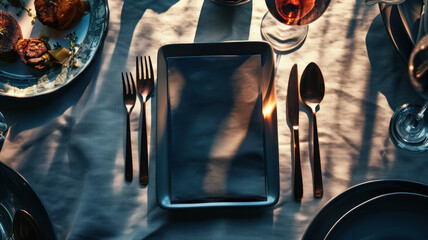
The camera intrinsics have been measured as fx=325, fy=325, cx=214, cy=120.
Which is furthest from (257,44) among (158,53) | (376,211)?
(376,211)

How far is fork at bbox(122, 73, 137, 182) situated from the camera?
59 cm

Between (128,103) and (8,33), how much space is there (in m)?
0.26

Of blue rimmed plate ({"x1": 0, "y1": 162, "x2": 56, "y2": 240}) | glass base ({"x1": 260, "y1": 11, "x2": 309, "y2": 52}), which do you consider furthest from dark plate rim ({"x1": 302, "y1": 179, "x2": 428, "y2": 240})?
blue rimmed plate ({"x1": 0, "y1": 162, "x2": 56, "y2": 240})

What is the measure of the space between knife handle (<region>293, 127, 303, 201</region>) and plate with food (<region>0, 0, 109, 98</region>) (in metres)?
0.40

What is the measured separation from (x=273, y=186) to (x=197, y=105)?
Result: 195mm

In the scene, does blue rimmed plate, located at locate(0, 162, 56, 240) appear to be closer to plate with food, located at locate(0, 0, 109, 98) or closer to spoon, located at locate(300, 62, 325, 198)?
plate with food, located at locate(0, 0, 109, 98)

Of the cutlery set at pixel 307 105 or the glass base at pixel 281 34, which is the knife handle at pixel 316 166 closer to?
the cutlery set at pixel 307 105

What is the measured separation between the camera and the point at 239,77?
592mm

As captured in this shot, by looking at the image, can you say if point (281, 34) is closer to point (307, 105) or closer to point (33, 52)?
point (307, 105)

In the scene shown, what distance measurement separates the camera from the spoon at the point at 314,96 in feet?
1.90

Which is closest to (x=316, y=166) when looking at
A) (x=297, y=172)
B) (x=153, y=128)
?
(x=297, y=172)

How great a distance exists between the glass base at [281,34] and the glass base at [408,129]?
0.23 meters

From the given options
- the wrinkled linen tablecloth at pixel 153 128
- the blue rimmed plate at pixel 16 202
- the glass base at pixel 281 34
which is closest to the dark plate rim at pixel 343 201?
the wrinkled linen tablecloth at pixel 153 128

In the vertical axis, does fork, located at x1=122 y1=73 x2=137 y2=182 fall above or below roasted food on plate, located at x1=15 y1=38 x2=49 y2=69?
below
